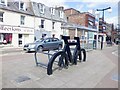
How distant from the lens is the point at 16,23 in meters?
22.1

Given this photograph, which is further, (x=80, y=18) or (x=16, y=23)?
(x=80, y=18)

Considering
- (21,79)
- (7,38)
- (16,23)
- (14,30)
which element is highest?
(16,23)

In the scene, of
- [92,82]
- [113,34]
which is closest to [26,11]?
[92,82]

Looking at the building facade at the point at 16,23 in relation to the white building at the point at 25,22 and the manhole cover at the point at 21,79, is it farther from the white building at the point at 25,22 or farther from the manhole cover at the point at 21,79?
the manhole cover at the point at 21,79

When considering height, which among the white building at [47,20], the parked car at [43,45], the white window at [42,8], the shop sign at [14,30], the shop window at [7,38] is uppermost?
the white window at [42,8]

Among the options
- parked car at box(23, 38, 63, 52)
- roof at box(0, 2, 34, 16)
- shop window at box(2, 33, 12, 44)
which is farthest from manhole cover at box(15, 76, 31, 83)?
roof at box(0, 2, 34, 16)

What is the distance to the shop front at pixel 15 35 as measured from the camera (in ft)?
67.4

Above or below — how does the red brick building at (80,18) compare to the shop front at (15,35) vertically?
above

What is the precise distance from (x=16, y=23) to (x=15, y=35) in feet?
5.62

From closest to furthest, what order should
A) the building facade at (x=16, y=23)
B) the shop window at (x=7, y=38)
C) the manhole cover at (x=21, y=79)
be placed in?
the manhole cover at (x=21, y=79)
the building facade at (x=16, y=23)
the shop window at (x=7, y=38)

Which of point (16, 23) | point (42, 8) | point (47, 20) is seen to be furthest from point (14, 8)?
point (47, 20)

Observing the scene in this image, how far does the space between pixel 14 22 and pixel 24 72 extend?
16252 millimetres

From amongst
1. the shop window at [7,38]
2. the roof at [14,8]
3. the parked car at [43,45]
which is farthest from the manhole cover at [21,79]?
the roof at [14,8]

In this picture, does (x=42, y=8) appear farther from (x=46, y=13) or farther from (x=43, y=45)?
(x=43, y=45)
